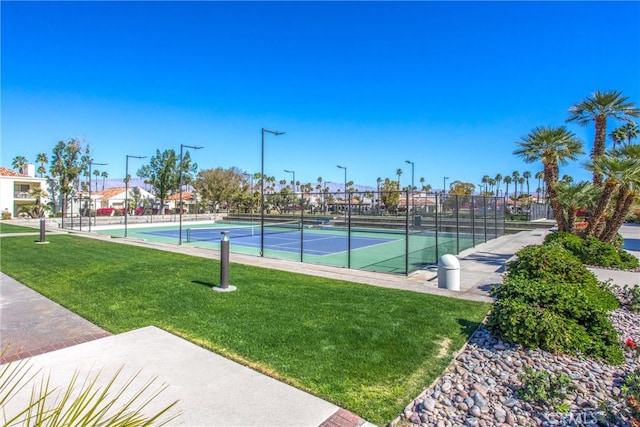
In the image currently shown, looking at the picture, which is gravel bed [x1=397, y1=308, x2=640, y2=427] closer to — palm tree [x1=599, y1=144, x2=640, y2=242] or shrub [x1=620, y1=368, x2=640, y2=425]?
shrub [x1=620, y1=368, x2=640, y2=425]

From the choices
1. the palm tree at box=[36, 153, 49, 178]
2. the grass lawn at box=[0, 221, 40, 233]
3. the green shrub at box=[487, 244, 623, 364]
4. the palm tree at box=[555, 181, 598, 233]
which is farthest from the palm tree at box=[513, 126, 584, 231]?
the palm tree at box=[36, 153, 49, 178]

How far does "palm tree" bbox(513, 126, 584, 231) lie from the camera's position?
37.6ft

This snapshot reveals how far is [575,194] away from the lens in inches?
438

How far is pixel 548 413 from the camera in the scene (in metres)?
3.22

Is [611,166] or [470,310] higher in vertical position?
[611,166]

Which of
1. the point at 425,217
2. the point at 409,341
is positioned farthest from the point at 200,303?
the point at 425,217

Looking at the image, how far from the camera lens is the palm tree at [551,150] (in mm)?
11461

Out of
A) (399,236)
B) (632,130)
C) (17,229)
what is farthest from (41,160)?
(632,130)

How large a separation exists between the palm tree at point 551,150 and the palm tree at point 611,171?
878mm

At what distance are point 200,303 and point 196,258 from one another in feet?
18.9

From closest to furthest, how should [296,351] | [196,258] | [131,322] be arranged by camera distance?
[296,351]
[131,322]
[196,258]

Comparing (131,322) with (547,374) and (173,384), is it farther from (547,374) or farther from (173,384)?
(547,374)

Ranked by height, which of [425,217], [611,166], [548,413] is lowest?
[548,413]

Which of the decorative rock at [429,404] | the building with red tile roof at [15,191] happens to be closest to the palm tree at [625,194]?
the decorative rock at [429,404]
